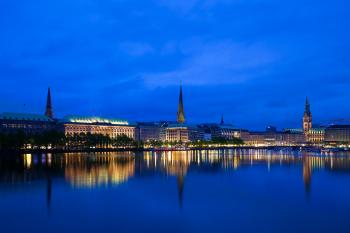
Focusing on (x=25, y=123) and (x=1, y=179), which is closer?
(x=1, y=179)

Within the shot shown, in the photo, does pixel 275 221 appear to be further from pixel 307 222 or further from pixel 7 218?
pixel 7 218

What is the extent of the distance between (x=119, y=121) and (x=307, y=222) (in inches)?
5907

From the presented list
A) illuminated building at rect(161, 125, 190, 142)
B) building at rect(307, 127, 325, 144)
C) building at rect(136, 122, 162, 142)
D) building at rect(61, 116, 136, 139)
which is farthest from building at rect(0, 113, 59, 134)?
building at rect(307, 127, 325, 144)

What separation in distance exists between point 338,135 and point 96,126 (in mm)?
93849

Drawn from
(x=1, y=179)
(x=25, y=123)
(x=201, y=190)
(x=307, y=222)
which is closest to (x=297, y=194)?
(x=201, y=190)

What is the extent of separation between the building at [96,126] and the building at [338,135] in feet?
254

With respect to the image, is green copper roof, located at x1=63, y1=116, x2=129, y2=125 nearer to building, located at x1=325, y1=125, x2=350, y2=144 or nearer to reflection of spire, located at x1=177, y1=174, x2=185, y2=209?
building, located at x1=325, y1=125, x2=350, y2=144

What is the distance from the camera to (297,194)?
75.8ft

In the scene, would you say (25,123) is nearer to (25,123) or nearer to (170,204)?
(25,123)

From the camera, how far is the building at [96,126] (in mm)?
140625

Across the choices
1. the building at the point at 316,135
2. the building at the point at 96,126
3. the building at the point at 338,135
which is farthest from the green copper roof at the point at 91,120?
the building at the point at 316,135

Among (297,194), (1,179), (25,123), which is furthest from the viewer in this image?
(25,123)

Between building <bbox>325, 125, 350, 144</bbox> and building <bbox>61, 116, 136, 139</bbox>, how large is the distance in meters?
77.5

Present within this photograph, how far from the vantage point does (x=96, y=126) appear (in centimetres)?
15038
